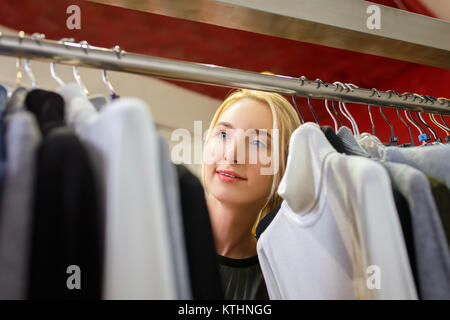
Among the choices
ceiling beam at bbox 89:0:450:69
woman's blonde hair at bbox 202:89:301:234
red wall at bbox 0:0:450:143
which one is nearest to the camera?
ceiling beam at bbox 89:0:450:69

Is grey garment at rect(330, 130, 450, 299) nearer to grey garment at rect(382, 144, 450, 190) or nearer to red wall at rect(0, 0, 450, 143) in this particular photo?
grey garment at rect(382, 144, 450, 190)

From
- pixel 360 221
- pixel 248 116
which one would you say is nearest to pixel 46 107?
pixel 360 221

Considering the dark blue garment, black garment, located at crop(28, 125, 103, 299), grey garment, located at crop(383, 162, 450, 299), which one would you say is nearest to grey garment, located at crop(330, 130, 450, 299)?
grey garment, located at crop(383, 162, 450, 299)

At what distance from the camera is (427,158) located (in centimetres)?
68

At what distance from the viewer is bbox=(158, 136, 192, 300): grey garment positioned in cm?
43

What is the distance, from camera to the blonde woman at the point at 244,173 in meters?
1.05

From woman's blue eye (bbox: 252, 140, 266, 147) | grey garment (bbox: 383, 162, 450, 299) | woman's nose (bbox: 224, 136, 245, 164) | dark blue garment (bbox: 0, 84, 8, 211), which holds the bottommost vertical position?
grey garment (bbox: 383, 162, 450, 299)

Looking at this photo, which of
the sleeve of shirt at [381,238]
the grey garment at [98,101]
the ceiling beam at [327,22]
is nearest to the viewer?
the sleeve of shirt at [381,238]

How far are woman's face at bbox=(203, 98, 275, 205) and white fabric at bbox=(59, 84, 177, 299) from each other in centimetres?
63

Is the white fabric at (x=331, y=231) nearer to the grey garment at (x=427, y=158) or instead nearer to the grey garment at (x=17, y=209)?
the grey garment at (x=427, y=158)

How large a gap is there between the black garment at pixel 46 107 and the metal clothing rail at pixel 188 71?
11 centimetres

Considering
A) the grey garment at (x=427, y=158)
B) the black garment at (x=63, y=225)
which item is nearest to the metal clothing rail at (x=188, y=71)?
the grey garment at (x=427, y=158)

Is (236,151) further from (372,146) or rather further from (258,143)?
(372,146)
